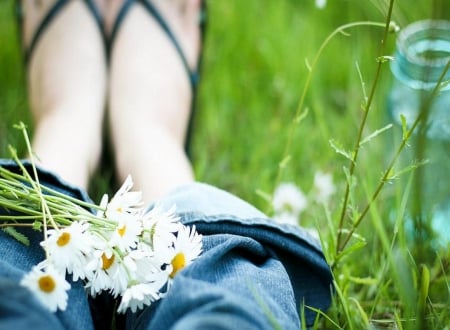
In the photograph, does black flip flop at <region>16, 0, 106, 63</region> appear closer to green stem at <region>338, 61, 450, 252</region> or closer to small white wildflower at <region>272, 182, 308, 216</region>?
small white wildflower at <region>272, 182, 308, 216</region>

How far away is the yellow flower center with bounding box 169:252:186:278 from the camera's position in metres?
0.51

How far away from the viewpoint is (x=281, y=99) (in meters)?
1.15

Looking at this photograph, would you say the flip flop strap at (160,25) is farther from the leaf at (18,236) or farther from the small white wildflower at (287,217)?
the leaf at (18,236)

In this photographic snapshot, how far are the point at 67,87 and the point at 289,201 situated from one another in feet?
1.37

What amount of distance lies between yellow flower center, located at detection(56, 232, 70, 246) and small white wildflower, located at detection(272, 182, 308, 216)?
1.49 ft

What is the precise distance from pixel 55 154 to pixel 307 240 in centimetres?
39

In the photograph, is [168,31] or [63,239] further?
[168,31]

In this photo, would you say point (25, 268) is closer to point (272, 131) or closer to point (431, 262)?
point (431, 262)

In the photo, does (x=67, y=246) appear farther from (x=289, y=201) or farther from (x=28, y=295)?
(x=289, y=201)

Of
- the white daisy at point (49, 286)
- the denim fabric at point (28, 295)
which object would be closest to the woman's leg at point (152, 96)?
the denim fabric at point (28, 295)

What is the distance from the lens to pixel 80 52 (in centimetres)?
114

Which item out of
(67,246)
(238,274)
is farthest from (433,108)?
(67,246)

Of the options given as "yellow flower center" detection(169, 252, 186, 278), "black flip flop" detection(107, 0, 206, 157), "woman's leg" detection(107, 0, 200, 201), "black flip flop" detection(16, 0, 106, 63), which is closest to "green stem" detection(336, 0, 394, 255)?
"yellow flower center" detection(169, 252, 186, 278)

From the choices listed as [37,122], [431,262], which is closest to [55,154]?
[37,122]
